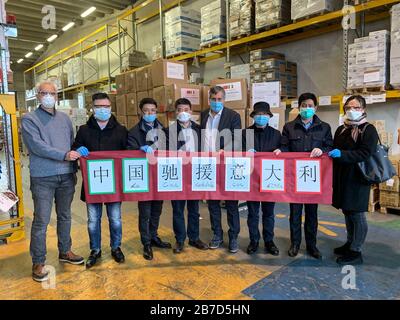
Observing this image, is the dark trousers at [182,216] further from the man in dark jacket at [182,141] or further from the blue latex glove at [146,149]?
the blue latex glove at [146,149]

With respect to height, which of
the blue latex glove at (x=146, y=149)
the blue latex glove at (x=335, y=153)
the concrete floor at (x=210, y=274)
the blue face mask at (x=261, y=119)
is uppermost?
the blue face mask at (x=261, y=119)

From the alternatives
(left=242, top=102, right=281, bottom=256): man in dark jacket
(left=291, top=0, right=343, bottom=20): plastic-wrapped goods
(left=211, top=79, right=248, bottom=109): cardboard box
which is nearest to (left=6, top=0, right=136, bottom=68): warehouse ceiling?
(left=291, top=0, right=343, bottom=20): plastic-wrapped goods

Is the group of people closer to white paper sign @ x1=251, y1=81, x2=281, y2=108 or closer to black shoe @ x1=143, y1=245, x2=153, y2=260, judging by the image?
black shoe @ x1=143, y1=245, x2=153, y2=260

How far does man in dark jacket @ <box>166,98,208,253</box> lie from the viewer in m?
3.35

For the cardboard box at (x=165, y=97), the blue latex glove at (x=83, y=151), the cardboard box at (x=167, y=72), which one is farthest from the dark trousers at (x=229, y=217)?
the cardboard box at (x=167, y=72)

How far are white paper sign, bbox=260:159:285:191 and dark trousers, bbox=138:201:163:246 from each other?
4.02 feet

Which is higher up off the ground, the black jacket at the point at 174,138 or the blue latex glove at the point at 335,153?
the black jacket at the point at 174,138

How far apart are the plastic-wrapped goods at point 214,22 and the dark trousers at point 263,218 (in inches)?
189

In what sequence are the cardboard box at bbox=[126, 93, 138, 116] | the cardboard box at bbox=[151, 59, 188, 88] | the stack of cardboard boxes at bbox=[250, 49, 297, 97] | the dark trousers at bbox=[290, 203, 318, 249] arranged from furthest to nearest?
the cardboard box at bbox=[126, 93, 138, 116]
the stack of cardboard boxes at bbox=[250, 49, 297, 97]
the cardboard box at bbox=[151, 59, 188, 88]
the dark trousers at bbox=[290, 203, 318, 249]

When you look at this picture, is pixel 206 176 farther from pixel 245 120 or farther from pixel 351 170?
pixel 245 120

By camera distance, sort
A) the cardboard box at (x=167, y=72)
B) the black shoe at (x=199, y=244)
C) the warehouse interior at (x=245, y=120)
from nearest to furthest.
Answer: the warehouse interior at (x=245, y=120), the black shoe at (x=199, y=244), the cardboard box at (x=167, y=72)

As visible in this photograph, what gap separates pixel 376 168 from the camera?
9.66 ft

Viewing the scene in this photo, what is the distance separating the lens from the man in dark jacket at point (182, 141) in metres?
3.35

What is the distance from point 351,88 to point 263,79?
1644mm
